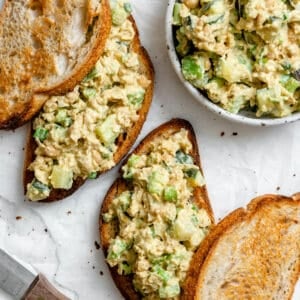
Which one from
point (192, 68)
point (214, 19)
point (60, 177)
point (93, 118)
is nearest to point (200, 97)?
point (192, 68)

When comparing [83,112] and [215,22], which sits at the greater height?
[215,22]

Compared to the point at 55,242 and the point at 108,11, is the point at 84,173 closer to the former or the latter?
the point at 55,242

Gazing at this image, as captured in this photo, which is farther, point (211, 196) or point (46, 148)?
point (211, 196)

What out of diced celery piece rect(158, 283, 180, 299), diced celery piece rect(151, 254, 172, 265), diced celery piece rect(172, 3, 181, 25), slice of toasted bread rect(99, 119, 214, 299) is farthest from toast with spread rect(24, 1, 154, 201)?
diced celery piece rect(158, 283, 180, 299)

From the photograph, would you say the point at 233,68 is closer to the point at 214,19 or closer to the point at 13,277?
the point at 214,19

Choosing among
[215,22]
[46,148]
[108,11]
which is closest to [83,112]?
[46,148]

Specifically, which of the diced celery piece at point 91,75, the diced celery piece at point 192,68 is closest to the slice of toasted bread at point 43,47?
the diced celery piece at point 91,75

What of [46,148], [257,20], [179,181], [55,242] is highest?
[257,20]
